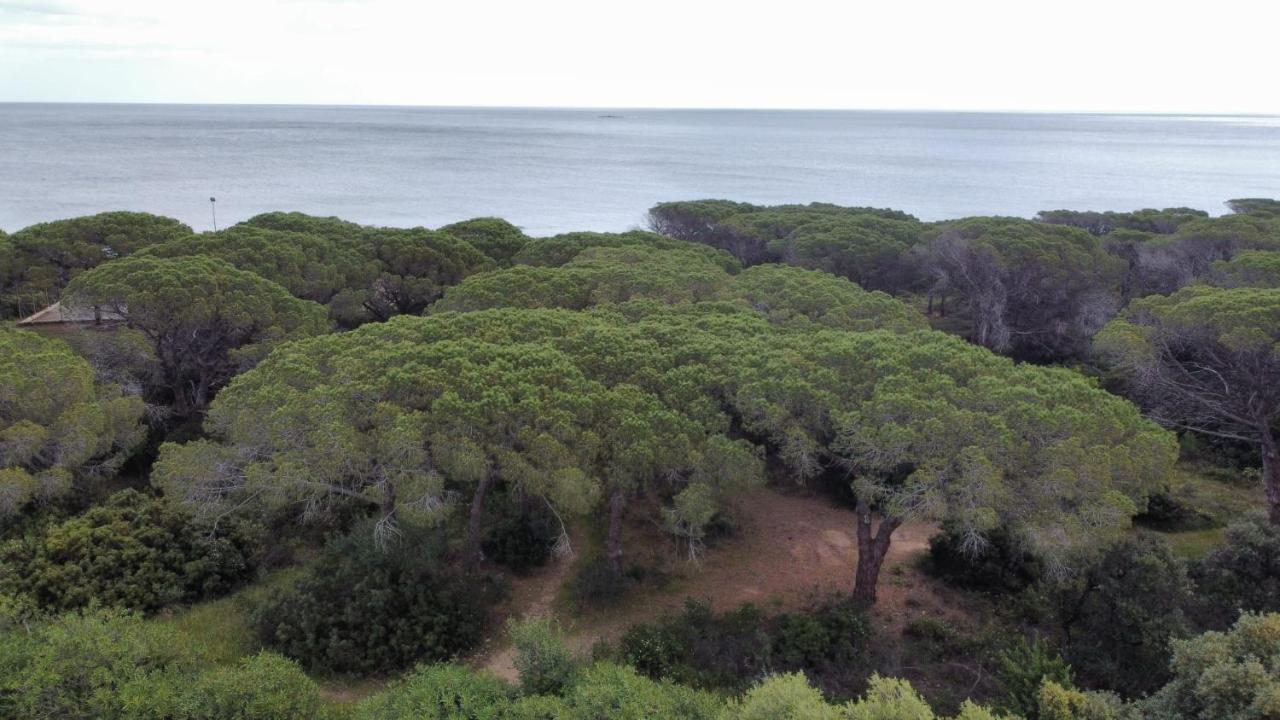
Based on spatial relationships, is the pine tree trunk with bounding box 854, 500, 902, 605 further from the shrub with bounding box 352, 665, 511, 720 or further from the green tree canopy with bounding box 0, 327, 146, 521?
the green tree canopy with bounding box 0, 327, 146, 521

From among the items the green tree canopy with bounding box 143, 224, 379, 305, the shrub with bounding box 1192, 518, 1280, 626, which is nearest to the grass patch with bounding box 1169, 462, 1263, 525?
the shrub with bounding box 1192, 518, 1280, 626

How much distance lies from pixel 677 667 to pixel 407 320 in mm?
10310

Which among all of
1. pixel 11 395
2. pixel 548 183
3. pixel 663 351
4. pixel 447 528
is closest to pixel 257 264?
pixel 11 395

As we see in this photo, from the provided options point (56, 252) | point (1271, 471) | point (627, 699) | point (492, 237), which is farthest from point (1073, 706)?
point (56, 252)

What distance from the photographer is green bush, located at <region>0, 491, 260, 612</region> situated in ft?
46.9

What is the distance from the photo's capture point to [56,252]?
92.8ft

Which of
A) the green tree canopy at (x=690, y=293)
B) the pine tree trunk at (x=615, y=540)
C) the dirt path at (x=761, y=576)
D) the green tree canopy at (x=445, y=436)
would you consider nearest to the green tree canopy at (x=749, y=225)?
the green tree canopy at (x=690, y=293)

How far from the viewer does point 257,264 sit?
26141 mm

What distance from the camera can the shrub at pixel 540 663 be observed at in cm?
1099

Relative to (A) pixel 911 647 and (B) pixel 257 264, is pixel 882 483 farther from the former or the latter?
(B) pixel 257 264

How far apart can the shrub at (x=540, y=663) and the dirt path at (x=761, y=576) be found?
2520mm

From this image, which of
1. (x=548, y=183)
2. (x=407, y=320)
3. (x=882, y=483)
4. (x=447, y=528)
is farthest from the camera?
(x=548, y=183)

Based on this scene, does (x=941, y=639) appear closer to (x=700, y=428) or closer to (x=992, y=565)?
(x=992, y=565)

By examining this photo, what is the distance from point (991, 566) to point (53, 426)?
19.6 meters
